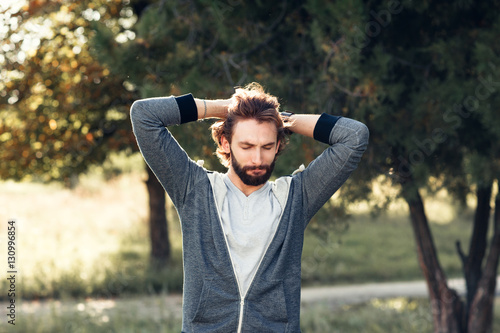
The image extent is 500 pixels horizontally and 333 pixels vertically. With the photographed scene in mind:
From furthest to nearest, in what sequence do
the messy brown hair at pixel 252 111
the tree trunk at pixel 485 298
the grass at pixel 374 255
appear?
1. the grass at pixel 374 255
2. the tree trunk at pixel 485 298
3. the messy brown hair at pixel 252 111

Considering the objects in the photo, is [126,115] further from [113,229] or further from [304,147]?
[113,229]

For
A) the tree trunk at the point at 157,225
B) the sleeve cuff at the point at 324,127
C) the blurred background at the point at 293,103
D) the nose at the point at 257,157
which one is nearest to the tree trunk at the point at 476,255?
the blurred background at the point at 293,103

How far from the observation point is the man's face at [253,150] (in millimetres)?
2396

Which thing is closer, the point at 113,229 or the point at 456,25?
the point at 456,25

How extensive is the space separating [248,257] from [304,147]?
2.29 metres

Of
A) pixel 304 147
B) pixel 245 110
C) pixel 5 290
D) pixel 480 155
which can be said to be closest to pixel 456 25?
pixel 480 155

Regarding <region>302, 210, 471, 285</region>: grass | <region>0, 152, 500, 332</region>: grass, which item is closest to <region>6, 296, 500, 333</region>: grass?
<region>0, 152, 500, 332</region>: grass

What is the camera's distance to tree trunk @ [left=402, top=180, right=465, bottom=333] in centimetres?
608

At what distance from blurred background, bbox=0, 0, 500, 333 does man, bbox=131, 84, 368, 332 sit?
205 cm

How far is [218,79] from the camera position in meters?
5.20

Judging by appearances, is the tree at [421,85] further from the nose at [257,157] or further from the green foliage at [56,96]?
the green foliage at [56,96]

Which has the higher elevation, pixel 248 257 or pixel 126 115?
pixel 126 115

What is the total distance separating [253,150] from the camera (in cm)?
241

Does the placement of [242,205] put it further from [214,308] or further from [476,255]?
[476,255]
